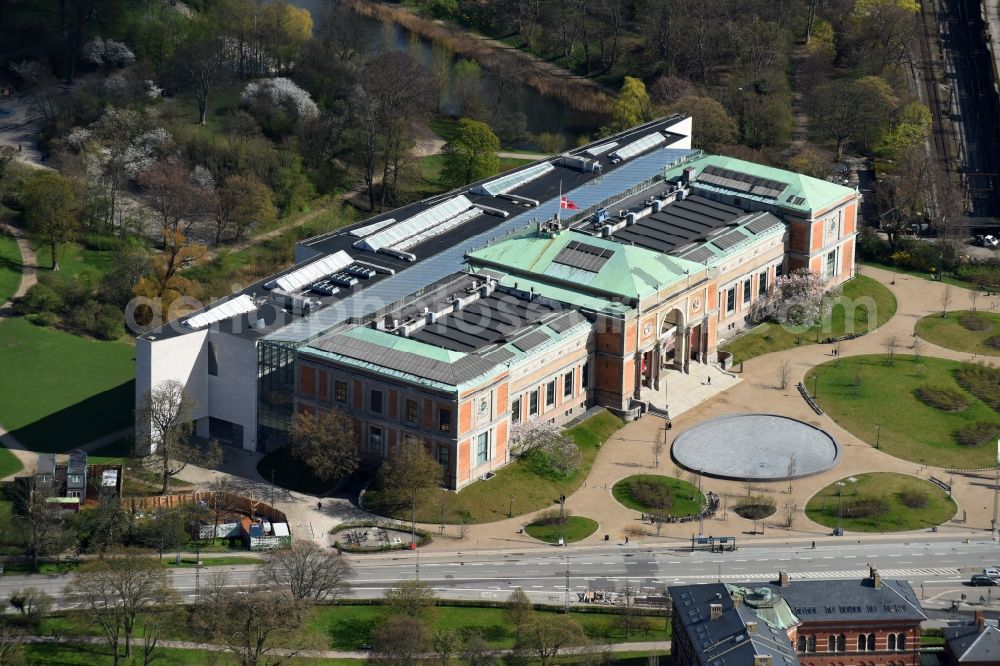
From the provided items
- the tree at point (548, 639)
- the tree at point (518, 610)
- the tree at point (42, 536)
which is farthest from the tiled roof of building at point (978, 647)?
the tree at point (42, 536)

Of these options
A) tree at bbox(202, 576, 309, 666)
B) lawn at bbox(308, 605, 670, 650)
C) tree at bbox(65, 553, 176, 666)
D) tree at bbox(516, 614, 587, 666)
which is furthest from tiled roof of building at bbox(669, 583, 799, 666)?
tree at bbox(65, 553, 176, 666)

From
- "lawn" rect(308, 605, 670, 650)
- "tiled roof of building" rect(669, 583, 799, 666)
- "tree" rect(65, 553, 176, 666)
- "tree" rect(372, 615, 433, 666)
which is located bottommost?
"lawn" rect(308, 605, 670, 650)

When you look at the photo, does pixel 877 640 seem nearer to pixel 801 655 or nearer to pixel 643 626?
pixel 801 655

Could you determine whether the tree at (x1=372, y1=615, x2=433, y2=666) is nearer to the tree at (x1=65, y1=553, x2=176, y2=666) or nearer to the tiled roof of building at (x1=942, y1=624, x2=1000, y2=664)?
the tree at (x1=65, y1=553, x2=176, y2=666)

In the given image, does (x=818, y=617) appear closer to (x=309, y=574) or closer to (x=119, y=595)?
(x=309, y=574)

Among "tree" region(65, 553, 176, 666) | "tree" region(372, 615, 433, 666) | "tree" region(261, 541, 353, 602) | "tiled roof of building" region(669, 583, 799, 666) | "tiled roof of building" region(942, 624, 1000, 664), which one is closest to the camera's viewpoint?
"tiled roof of building" region(669, 583, 799, 666)

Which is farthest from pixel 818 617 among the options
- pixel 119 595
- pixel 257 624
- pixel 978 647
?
pixel 119 595
